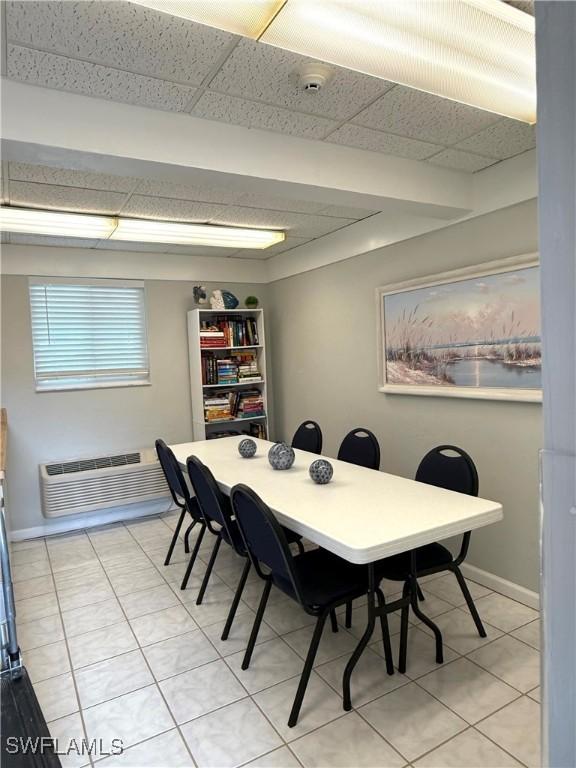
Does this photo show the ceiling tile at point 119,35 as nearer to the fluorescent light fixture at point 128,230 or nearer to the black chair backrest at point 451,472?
the fluorescent light fixture at point 128,230

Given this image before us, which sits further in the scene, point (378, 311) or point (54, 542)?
point (54, 542)

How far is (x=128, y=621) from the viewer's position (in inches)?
113

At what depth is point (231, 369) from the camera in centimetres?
501

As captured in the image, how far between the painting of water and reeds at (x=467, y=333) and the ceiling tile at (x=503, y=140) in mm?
644

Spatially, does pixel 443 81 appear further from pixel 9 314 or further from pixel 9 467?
pixel 9 467

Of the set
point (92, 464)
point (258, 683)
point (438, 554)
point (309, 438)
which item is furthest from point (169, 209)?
point (258, 683)

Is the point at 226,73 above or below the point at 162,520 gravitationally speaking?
above

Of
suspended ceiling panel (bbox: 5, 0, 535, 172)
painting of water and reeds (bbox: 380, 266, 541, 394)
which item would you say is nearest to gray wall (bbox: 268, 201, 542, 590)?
painting of water and reeds (bbox: 380, 266, 541, 394)

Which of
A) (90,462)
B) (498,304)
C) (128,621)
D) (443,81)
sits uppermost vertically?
(443,81)

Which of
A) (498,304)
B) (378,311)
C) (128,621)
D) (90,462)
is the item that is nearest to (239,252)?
(378,311)

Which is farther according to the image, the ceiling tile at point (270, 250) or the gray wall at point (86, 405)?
the ceiling tile at point (270, 250)

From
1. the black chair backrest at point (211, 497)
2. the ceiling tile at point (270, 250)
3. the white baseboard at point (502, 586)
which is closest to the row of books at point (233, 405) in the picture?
the ceiling tile at point (270, 250)

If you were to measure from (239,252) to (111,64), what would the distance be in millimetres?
3164

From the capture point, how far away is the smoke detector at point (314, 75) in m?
1.80
